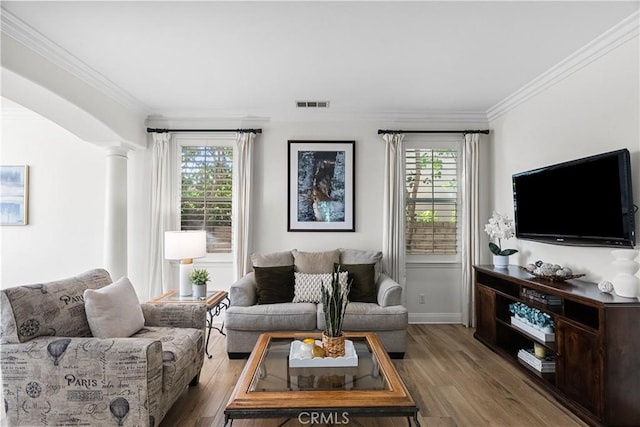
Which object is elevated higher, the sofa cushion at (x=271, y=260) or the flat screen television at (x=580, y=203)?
the flat screen television at (x=580, y=203)

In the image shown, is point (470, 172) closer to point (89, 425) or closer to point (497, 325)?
point (497, 325)

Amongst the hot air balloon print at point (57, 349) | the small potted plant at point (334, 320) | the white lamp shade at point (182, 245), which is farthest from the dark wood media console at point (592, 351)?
the hot air balloon print at point (57, 349)

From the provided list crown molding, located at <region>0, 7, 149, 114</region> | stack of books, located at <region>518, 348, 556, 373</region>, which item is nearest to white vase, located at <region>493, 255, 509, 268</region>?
stack of books, located at <region>518, 348, 556, 373</region>

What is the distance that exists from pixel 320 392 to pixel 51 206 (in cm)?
432

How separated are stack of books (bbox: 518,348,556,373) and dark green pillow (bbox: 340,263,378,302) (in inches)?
56.1

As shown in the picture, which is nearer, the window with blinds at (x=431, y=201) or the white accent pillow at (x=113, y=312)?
the white accent pillow at (x=113, y=312)

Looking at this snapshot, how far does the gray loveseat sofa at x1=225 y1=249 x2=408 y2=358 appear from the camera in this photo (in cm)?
330

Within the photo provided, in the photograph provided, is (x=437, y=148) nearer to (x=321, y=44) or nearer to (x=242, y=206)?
(x=321, y=44)

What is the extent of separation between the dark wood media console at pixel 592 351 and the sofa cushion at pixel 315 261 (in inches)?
72.6

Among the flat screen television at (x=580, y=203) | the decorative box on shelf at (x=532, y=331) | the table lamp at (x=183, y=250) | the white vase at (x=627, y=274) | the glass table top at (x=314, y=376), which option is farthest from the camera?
the table lamp at (x=183, y=250)

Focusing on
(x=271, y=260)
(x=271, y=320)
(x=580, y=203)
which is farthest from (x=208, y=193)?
(x=580, y=203)

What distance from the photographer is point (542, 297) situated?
282 cm

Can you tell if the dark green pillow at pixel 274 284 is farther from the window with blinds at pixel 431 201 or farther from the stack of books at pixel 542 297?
the stack of books at pixel 542 297

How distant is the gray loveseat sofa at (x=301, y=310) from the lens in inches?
130
